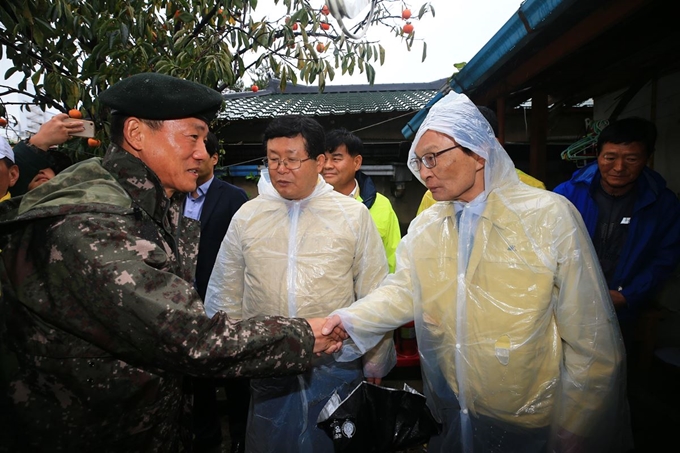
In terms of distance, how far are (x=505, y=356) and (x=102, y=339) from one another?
1634 millimetres

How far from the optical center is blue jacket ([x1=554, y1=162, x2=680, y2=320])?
2.88m

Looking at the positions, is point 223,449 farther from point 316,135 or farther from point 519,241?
point 519,241

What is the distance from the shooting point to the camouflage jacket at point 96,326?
1.24 metres

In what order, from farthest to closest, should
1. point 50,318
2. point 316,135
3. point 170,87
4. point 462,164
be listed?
point 316,135 → point 462,164 → point 170,87 → point 50,318

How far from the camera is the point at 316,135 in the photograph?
244cm

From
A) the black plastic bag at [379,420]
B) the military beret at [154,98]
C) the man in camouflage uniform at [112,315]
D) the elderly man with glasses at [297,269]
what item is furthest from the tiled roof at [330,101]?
the black plastic bag at [379,420]

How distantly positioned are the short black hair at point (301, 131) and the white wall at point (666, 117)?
163 inches

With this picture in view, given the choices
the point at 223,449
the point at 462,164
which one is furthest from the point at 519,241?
the point at 223,449

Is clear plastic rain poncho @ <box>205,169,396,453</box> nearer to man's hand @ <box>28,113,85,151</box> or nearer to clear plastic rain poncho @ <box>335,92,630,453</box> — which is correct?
clear plastic rain poncho @ <box>335,92,630,453</box>

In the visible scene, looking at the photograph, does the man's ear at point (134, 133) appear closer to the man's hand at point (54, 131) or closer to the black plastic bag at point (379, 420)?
the black plastic bag at point (379, 420)

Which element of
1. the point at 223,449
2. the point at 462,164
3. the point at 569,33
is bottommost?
the point at 223,449

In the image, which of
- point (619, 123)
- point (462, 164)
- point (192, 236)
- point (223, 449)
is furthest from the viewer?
point (223, 449)

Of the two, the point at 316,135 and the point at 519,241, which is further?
the point at 316,135

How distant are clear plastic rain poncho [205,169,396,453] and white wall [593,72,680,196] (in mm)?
3951
